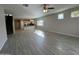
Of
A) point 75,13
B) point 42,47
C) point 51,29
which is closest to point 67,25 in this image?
point 75,13

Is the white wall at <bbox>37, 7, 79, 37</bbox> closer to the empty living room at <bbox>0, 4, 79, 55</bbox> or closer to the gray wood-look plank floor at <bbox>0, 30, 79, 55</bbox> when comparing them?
the empty living room at <bbox>0, 4, 79, 55</bbox>

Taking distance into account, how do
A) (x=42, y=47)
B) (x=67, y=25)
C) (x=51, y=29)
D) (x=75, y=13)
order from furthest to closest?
1. (x=51, y=29)
2. (x=67, y=25)
3. (x=75, y=13)
4. (x=42, y=47)

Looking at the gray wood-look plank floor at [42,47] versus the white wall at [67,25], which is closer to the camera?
the gray wood-look plank floor at [42,47]

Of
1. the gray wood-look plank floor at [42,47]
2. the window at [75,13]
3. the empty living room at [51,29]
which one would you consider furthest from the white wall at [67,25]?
the gray wood-look plank floor at [42,47]

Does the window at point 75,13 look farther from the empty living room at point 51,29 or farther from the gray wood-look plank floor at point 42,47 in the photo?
the gray wood-look plank floor at point 42,47

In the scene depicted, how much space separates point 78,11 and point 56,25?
3.48 metres

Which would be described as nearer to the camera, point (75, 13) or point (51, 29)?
point (75, 13)

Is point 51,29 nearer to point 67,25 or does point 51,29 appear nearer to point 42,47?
point 67,25

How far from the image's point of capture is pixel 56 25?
32.1ft

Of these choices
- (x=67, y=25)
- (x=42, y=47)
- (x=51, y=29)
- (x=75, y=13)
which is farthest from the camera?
(x=51, y=29)

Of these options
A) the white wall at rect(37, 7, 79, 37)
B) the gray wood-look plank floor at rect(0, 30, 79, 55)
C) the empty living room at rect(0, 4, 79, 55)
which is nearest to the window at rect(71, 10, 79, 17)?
the empty living room at rect(0, 4, 79, 55)

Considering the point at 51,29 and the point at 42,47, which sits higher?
the point at 51,29

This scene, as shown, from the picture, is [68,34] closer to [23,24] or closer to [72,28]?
[72,28]
